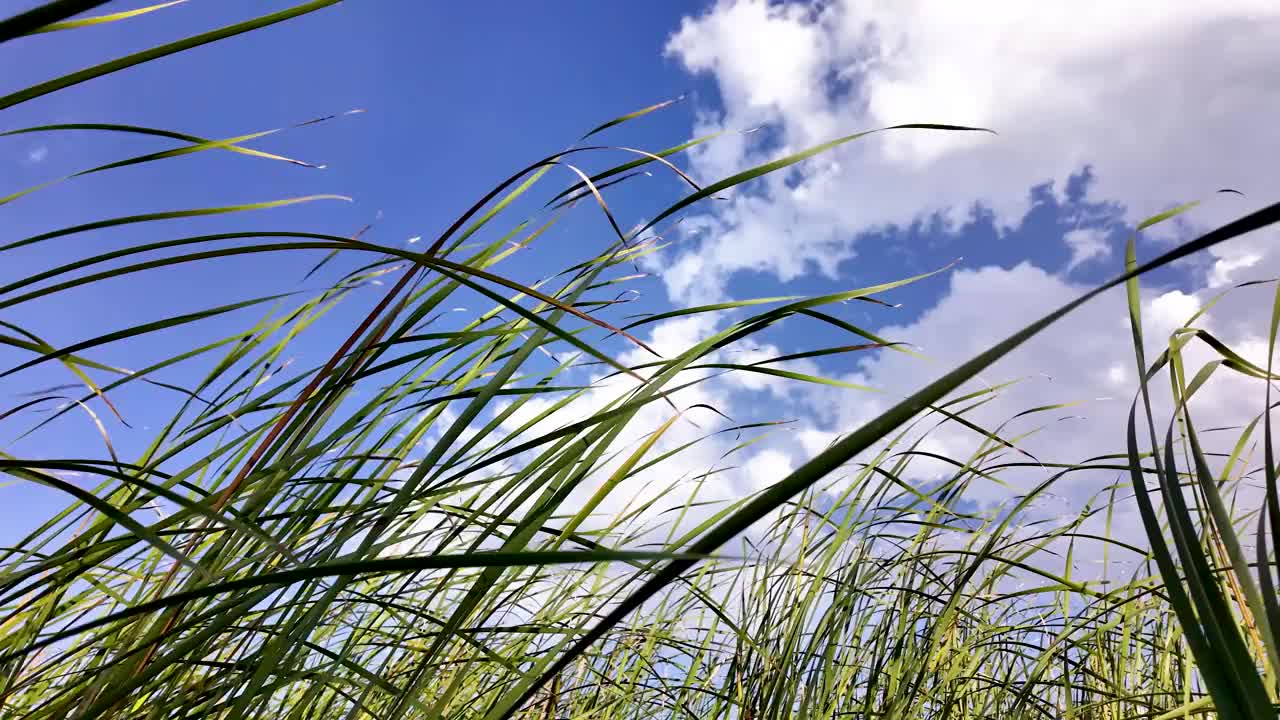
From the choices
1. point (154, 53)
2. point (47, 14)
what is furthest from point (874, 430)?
point (154, 53)

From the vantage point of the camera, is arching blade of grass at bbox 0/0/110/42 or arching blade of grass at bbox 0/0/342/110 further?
arching blade of grass at bbox 0/0/342/110

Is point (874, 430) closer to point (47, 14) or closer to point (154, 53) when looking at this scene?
point (47, 14)

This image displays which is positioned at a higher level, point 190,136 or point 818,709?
point 190,136

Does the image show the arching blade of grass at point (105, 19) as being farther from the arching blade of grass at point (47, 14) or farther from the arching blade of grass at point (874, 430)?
the arching blade of grass at point (874, 430)

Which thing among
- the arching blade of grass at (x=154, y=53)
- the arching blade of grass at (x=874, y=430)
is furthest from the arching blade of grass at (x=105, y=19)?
the arching blade of grass at (x=874, y=430)

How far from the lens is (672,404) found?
95cm

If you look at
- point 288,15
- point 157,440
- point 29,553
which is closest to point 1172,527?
point 288,15

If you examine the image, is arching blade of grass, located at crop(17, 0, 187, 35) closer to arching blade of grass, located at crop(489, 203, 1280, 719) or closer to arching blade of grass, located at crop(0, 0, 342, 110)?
arching blade of grass, located at crop(0, 0, 342, 110)

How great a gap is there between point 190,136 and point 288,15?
0.31m

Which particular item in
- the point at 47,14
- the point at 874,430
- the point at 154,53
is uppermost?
the point at 154,53

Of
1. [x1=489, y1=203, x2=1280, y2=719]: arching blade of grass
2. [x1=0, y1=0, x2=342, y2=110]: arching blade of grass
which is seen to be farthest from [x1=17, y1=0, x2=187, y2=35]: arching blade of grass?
[x1=489, y1=203, x2=1280, y2=719]: arching blade of grass

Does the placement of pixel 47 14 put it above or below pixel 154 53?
below

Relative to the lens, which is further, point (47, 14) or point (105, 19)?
point (105, 19)

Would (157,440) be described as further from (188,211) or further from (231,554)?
(188,211)
